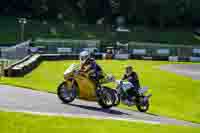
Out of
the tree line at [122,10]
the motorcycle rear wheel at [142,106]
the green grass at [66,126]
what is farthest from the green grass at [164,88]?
the tree line at [122,10]

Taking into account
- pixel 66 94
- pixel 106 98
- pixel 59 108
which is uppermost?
pixel 66 94

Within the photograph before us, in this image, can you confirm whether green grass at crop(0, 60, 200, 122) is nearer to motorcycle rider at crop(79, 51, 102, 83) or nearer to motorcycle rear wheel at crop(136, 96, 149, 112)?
motorcycle rear wheel at crop(136, 96, 149, 112)

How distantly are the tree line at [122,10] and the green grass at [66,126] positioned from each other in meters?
64.2

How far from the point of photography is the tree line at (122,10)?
7819cm

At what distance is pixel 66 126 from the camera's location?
13.0m

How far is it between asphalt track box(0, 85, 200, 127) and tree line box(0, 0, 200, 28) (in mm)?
57268

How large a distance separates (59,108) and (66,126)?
5.20 meters

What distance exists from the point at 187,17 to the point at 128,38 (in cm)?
1198

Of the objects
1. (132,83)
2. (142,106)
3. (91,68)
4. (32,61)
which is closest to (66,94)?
(91,68)

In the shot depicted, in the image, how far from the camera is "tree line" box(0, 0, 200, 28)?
257 feet

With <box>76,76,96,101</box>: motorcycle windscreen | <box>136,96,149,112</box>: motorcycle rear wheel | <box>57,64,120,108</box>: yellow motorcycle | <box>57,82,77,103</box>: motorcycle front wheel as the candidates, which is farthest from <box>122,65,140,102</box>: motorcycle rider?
<box>57,82,77,103</box>: motorcycle front wheel

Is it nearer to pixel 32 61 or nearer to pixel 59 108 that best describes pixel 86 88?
pixel 59 108

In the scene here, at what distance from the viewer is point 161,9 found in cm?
8031

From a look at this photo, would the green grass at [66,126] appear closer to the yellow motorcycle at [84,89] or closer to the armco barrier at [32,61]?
the yellow motorcycle at [84,89]
